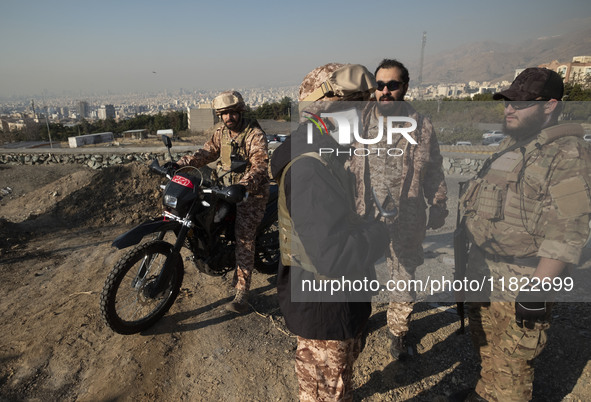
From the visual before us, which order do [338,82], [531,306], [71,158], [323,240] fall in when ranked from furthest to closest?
[71,158]
[531,306]
[338,82]
[323,240]

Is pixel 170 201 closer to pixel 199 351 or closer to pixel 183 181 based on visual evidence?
pixel 183 181

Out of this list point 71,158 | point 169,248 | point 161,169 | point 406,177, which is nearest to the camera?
point 406,177

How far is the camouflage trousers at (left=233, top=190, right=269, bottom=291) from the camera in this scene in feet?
11.5

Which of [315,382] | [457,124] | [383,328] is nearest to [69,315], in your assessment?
[315,382]

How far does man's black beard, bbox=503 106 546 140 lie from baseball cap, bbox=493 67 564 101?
0.09 m

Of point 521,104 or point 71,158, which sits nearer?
point 521,104

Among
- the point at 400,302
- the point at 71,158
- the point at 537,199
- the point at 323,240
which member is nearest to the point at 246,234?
the point at 400,302

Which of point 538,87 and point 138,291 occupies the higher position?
point 538,87

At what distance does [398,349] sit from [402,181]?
1371 mm

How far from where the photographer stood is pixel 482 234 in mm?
2221

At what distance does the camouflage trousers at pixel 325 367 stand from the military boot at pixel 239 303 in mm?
1721

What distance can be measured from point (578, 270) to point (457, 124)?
9637mm

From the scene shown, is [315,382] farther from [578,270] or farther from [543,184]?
[578,270]

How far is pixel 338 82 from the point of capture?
151 centimetres
